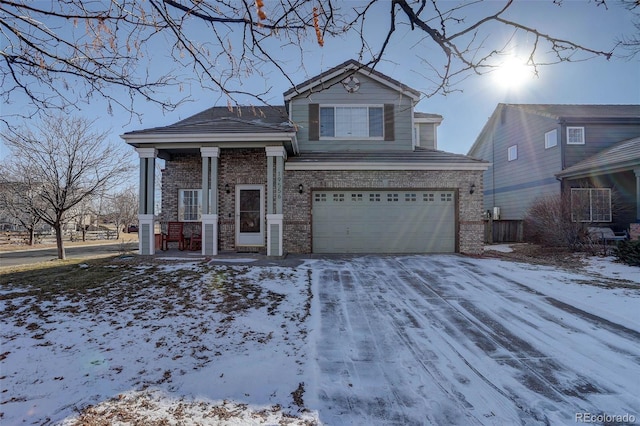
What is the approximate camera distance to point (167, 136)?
8617 millimetres

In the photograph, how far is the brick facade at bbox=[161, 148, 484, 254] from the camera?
987cm

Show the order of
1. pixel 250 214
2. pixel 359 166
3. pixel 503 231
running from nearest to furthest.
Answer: pixel 359 166 → pixel 250 214 → pixel 503 231

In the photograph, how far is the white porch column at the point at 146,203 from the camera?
349 inches

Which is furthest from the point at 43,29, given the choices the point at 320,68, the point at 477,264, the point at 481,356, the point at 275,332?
the point at 477,264

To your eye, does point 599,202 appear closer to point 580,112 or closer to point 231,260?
point 580,112

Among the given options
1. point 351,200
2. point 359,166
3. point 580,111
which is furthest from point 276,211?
point 580,111

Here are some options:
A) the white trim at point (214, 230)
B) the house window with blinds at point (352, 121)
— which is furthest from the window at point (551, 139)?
the white trim at point (214, 230)

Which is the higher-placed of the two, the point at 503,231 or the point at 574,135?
the point at 574,135

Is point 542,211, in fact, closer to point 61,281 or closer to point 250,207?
point 250,207

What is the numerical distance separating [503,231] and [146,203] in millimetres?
14658

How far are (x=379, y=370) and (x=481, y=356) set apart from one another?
1232 mm

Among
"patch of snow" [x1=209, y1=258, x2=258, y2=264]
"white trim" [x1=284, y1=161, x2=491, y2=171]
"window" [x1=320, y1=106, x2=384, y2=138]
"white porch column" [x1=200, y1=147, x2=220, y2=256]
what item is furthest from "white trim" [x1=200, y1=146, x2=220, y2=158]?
"window" [x1=320, y1=106, x2=384, y2=138]

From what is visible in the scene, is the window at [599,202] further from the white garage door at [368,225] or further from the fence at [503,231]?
the white garage door at [368,225]

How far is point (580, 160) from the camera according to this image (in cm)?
1364
